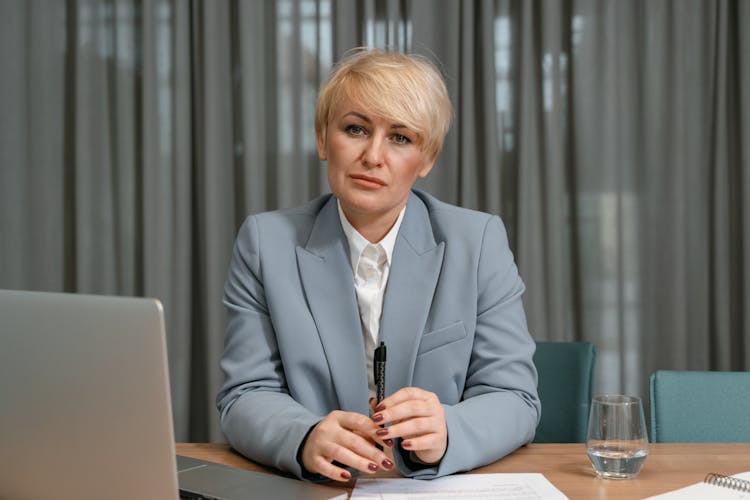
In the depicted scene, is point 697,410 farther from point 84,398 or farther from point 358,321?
point 84,398

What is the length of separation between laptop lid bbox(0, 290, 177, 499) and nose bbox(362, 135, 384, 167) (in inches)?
30.3

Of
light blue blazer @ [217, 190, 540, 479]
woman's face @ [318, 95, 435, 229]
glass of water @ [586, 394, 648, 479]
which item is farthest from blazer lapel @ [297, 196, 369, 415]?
glass of water @ [586, 394, 648, 479]

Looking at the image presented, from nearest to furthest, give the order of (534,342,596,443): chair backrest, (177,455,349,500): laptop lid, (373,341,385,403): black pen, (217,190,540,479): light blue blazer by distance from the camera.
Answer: (177,455,349,500): laptop lid < (373,341,385,403): black pen < (217,190,540,479): light blue blazer < (534,342,596,443): chair backrest

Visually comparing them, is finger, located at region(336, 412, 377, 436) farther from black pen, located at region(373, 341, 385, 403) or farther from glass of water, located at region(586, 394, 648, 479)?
glass of water, located at region(586, 394, 648, 479)

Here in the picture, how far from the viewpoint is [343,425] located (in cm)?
122

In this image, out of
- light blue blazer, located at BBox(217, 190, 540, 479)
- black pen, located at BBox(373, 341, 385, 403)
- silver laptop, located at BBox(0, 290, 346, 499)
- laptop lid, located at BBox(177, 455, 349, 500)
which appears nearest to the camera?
silver laptop, located at BBox(0, 290, 346, 499)

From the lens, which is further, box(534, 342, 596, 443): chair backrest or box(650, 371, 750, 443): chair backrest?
box(534, 342, 596, 443): chair backrest

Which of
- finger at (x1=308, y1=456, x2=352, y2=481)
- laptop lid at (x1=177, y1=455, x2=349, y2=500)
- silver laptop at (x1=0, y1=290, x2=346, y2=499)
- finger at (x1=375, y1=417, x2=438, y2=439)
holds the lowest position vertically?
laptop lid at (x1=177, y1=455, x2=349, y2=500)

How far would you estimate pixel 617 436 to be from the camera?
121cm

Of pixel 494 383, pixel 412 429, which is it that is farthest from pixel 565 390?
pixel 412 429

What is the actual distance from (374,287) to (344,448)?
1.69 ft

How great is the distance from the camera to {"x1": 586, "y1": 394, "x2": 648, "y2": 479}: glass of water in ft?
3.95

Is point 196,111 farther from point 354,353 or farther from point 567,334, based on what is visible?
point 354,353

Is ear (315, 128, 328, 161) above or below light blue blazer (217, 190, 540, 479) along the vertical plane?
above
